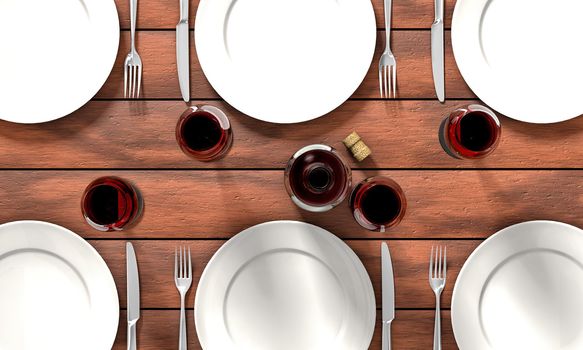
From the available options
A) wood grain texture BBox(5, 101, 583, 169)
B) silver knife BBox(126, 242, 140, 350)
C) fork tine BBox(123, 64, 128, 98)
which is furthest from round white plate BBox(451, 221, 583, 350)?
fork tine BBox(123, 64, 128, 98)

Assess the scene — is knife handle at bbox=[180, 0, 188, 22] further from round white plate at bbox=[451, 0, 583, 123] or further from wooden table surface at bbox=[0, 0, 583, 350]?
round white plate at bbox=[451, 0, 583, 123]

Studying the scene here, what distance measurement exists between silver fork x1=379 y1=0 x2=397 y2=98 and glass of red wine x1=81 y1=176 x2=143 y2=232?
446 mm

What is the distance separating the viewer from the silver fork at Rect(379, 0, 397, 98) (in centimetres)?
89

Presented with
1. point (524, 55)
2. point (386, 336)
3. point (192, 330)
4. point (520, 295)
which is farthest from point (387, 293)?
point (524, 55)

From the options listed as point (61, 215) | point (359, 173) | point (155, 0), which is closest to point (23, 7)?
point (155, 0)

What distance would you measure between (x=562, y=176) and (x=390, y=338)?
1.29 ft

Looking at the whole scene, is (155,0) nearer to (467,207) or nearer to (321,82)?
(321,82)

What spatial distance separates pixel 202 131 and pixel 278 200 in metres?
0.17

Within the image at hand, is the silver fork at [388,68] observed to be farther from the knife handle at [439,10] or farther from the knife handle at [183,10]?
the knife handle at [183,10]

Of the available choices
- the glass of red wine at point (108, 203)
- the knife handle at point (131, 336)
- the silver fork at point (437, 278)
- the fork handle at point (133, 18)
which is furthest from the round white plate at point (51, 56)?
the silver fork at point (437, 278)

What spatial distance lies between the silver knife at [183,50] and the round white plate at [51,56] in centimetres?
10

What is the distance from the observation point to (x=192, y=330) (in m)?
0.90

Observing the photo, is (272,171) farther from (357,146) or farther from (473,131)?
(473,131)

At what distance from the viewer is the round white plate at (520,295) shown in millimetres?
875
